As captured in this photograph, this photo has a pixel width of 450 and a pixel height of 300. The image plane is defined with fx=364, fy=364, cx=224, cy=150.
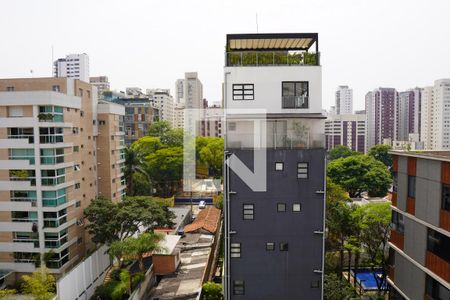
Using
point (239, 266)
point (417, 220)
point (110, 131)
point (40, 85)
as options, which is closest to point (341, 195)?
point (417, 220)

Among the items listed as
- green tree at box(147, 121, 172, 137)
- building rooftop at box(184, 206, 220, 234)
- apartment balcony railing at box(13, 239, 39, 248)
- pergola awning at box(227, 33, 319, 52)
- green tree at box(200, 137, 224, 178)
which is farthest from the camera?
green tree at box(147, 121, 172, 137)

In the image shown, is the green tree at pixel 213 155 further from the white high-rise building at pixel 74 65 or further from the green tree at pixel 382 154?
the white high-rise building at pixel 74 65

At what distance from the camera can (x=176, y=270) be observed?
2375 centimetres

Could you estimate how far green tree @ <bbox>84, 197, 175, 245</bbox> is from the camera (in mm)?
24656

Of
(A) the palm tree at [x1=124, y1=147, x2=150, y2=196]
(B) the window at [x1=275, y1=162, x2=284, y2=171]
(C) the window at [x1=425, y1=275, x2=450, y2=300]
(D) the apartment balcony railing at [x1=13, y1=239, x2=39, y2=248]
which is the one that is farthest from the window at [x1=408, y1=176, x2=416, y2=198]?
(A) the palm tree at [x1=124, y1=147, x2=150, y2=196]

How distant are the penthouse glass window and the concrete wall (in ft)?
13.6

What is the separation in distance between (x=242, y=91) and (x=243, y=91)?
0.14 ft

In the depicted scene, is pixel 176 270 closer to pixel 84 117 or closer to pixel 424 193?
pixel 84 117

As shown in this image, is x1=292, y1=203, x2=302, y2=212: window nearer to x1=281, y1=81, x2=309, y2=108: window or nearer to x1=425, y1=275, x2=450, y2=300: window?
x1=281, y1=81, x2=309, y2=108: window

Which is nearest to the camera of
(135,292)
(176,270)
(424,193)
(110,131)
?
(424,193)

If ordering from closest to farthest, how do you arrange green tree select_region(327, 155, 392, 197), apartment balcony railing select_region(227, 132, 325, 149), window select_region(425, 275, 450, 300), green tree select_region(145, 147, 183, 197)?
window select_region(425, 275, 450, 300), apartment balcony railing select_region(227, 132, 325, 149), green tree select_region(327, 155, 392, 197), green tree select_region(145, 147, 183, 197)

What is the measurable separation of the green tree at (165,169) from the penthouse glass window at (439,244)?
3891 centimetres

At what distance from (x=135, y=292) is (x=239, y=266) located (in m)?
7.31

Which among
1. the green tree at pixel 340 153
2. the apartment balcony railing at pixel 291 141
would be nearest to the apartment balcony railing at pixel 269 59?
the apartment balcony railing at pixel 291 141
